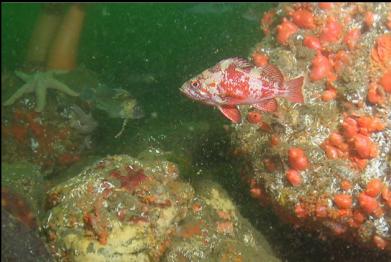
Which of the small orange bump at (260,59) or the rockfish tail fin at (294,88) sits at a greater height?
the rockfish tail fin at (294,88)

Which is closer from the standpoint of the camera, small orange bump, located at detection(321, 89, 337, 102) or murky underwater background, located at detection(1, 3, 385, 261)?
small orange bump, located at detection(321, 89, 337, 102)

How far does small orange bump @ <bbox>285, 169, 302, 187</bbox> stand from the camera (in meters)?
4.25

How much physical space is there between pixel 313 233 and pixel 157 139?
10.4 ft

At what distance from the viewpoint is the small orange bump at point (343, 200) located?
411 centimetres

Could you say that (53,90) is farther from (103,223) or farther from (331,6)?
(331,6)

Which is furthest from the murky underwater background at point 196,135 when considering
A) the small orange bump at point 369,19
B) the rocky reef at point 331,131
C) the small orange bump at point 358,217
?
the small orange bump at point 369,19

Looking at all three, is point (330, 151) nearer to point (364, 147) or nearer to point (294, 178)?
point (364, 147)

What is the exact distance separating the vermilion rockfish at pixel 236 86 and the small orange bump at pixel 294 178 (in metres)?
1.10

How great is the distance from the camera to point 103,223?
3.92 metres

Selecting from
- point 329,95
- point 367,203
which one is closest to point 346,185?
point 367,203

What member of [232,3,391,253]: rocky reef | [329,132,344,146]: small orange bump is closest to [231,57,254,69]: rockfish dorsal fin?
[232,3,391,253]: rocky reef

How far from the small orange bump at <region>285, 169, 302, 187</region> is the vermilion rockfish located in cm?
110

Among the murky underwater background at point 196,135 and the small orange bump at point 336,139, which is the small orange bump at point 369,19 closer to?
the small orange bump at point 336,139

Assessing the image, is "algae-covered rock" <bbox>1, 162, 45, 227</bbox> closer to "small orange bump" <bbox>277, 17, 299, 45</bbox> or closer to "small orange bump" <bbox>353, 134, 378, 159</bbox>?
"small orange bump" <bbox>277, 17, 299, 45</bbox>
